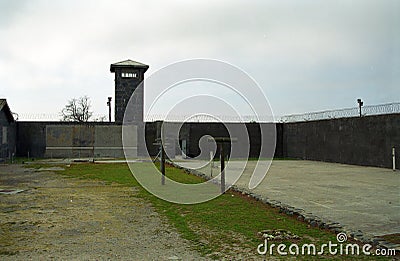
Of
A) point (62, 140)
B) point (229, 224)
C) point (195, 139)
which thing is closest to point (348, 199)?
point (229, 224)

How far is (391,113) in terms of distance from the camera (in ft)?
65.7

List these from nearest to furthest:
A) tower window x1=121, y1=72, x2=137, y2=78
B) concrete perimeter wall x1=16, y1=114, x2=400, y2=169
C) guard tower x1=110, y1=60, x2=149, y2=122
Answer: concrete perimeter wall x1=16, y1=114, x2=400, y2=169, guard tower x1=110, y1=60, x2=149, y2=122, tower window x1=121, y1=72, x2=137, y2=78

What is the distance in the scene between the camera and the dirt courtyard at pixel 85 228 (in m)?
5.30

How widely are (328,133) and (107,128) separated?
14.2 metres

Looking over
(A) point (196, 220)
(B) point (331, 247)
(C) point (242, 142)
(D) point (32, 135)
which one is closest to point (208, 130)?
(C) point (242, 142)

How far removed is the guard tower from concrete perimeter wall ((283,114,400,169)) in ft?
35.2

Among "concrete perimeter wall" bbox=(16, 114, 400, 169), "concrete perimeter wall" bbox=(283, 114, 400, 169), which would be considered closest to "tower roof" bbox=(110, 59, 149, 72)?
"concrete perimeter wall" bbox=(16, 114, 400, 169)

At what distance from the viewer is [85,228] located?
6809 mm

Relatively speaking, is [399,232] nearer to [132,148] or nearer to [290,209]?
[290,209]

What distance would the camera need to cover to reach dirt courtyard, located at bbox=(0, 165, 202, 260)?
5305 millimetres

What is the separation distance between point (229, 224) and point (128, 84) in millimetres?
23700

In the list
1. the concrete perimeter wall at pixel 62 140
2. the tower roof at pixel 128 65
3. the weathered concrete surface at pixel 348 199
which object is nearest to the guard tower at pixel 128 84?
the tower roof at pixel 128 65

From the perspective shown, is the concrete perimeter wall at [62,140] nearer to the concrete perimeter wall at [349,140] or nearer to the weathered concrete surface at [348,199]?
the concrete perimeter wall at [349,140]

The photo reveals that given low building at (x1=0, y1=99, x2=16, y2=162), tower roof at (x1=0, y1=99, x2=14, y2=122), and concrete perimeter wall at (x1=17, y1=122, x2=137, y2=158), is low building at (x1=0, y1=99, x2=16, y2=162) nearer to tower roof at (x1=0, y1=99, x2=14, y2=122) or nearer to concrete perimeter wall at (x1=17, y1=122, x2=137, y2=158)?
tower roof at (x1=0, y1=99, x2=14, y2=122)
